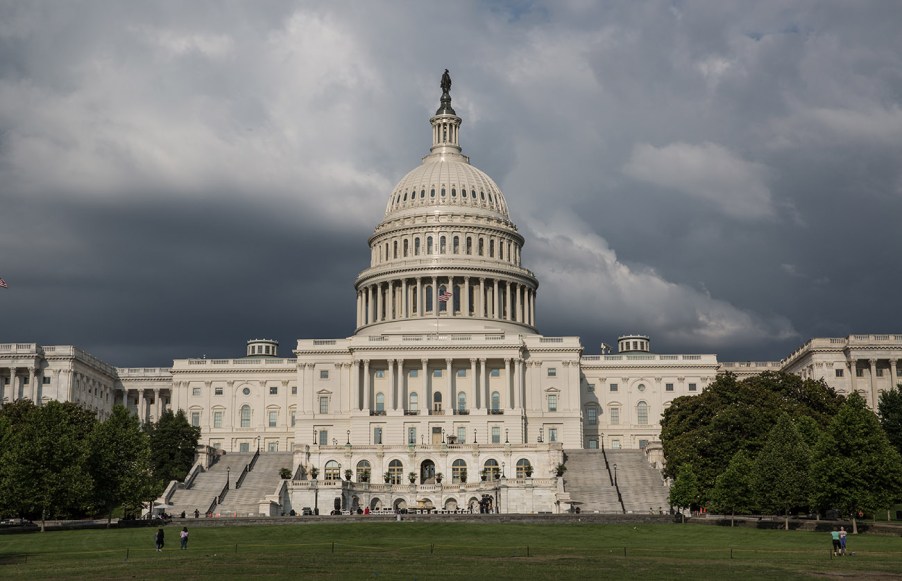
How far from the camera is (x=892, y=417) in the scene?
111 m

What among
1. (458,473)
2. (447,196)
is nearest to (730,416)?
(458,473)

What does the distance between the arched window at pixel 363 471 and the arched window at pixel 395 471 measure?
6.90 feet

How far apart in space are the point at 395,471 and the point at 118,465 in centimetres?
4013

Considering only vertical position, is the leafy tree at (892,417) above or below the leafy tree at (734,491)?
above

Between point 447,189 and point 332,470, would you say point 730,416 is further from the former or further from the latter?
point 447,189

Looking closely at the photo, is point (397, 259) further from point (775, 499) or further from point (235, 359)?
point (775, 499)

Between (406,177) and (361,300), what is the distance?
783 inches

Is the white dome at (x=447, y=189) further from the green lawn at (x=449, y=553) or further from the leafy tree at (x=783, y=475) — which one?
the green lawn at (x=449, y=553)

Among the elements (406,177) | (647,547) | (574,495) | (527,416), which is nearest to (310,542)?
(647,547)

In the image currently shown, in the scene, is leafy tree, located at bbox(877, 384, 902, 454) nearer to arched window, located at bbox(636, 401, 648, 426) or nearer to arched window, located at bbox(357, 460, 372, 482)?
arched window, located at bbox(636, 401, 648, 426)

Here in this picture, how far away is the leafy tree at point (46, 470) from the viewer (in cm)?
8150

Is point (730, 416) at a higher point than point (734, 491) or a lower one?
higher

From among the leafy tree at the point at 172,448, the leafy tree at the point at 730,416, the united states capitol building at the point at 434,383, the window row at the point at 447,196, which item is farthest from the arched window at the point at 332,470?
the window row at the point at 447,196

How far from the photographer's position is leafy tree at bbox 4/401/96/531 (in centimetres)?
8150
